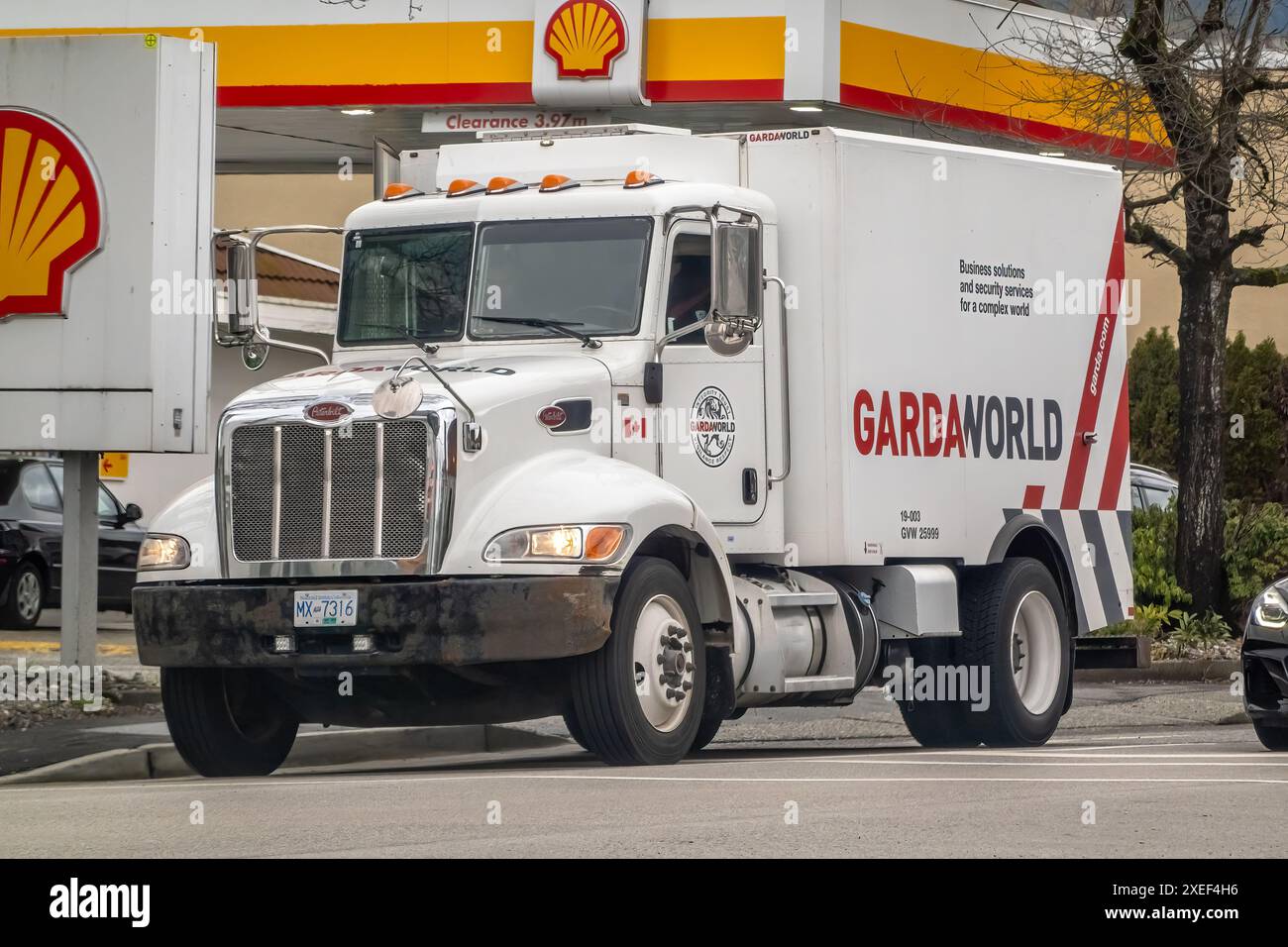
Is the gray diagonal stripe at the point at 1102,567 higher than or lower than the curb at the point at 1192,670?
higher

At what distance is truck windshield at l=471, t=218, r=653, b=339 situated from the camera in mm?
11977

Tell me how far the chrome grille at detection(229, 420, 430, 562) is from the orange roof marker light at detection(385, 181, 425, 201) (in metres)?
2.39

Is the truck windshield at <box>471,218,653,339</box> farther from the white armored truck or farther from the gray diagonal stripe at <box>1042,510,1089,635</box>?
the gray diagonal stripe at <box>1042,510,1089,635</box>

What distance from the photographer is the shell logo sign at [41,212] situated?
14547 mm

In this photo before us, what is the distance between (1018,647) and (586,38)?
9325 mm

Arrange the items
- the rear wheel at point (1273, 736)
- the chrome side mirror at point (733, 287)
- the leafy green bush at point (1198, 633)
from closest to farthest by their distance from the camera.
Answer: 1. the chrome side mirror at point (733, 287)
2. the rear wheel at point (1273, 736)
3. the leafy green bush at point (1198, 633)

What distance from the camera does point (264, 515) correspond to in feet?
35.9

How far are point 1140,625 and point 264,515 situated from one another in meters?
11.7

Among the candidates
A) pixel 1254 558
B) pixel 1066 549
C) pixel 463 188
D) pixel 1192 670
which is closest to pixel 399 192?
pixel 463 188

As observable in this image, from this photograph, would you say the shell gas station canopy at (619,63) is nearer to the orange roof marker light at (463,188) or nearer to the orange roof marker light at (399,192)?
the orange roof marker light at (399,192)

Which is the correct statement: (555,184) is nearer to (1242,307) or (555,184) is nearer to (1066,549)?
(1066,549)

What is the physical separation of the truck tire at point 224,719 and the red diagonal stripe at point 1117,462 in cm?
602

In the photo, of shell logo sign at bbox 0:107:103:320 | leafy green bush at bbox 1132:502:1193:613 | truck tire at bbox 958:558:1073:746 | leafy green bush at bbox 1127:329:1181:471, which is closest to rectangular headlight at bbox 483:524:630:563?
truck tire at bbox 958:558:1073:746

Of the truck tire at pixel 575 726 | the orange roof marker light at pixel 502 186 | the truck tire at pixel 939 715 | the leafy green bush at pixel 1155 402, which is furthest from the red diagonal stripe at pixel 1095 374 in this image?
the leafy green bush at pixel 1155 402
